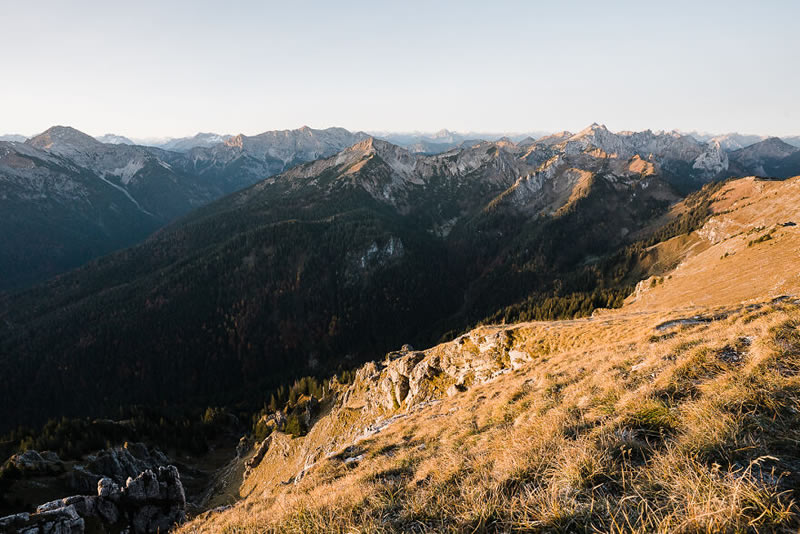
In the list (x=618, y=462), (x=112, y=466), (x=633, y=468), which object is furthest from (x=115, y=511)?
(x=633, y=468)

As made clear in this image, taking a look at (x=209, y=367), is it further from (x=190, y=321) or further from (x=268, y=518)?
(x=268, y=518)

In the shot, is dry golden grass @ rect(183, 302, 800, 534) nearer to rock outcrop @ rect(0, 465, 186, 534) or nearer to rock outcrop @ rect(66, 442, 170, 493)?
rock outcrop @ rect(0, 465, 186, 534)

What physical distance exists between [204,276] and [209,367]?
62.3 metres

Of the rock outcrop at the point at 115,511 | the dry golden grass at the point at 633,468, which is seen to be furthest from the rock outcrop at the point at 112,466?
the dry golden grass at the point at 633,468

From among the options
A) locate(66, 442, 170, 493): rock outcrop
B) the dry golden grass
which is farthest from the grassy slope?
locate(66, 442, 170, 493): rock outcrop

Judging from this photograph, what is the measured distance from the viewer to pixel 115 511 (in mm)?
30016

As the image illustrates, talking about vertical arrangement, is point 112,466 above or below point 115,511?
below

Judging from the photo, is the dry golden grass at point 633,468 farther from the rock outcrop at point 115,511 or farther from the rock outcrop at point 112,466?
the rock outcrop at point 112,466

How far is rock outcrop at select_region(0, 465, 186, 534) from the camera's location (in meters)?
23.3

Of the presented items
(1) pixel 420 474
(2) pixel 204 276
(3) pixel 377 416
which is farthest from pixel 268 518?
(2) pixel 204 276

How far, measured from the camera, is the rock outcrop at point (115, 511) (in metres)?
23.3

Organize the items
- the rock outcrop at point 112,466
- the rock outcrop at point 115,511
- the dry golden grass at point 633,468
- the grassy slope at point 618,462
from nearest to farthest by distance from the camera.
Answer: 1. the dry golden grass at point 633,468
2. the grassy slope at point 618,462
3. the rock outcrop at point 115,511
4. the rock outcrop at point 112,466

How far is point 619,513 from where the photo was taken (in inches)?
169

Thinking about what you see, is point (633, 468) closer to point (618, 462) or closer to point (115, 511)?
point (618, 462)
